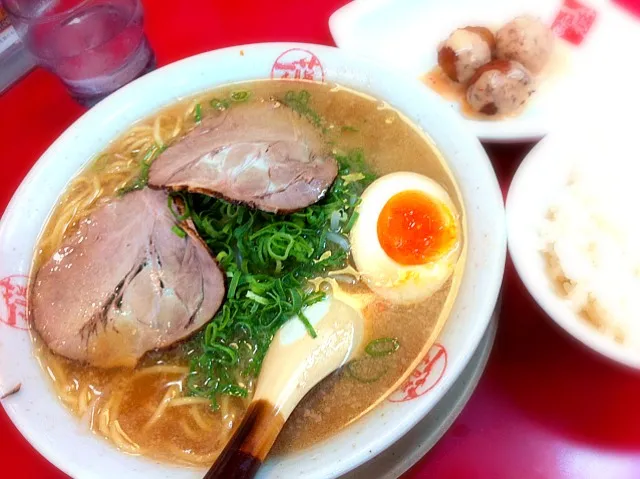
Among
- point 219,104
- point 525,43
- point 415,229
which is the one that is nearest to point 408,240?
point 415,229

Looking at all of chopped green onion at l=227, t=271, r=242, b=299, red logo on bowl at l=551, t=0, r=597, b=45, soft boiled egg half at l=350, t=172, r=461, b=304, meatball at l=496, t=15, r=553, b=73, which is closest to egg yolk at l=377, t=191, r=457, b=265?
soft boiled egg half at l=350, t=172, r=461, b=304

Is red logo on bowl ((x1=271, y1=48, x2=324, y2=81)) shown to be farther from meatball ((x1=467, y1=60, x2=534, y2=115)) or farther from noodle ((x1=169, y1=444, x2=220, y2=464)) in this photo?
noodle ((x1=169, y1=444, x2=220, y2=464))

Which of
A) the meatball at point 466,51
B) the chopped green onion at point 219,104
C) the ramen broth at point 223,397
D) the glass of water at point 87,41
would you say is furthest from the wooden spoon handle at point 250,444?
the glass of water at point 87,41

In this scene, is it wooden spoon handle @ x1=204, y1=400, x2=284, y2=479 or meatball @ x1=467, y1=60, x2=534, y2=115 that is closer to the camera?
wooden spoon handle @ x1=204, y1=400, x2=284, y2=479

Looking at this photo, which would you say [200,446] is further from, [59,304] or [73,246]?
[73,246]

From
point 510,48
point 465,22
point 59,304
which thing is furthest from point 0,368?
point 465,22

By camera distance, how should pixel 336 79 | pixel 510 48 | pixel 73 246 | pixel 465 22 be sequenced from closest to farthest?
1. pixel 73 246
2. pixel 336 79
3. pixel 510 48
4. pixel 465 22
